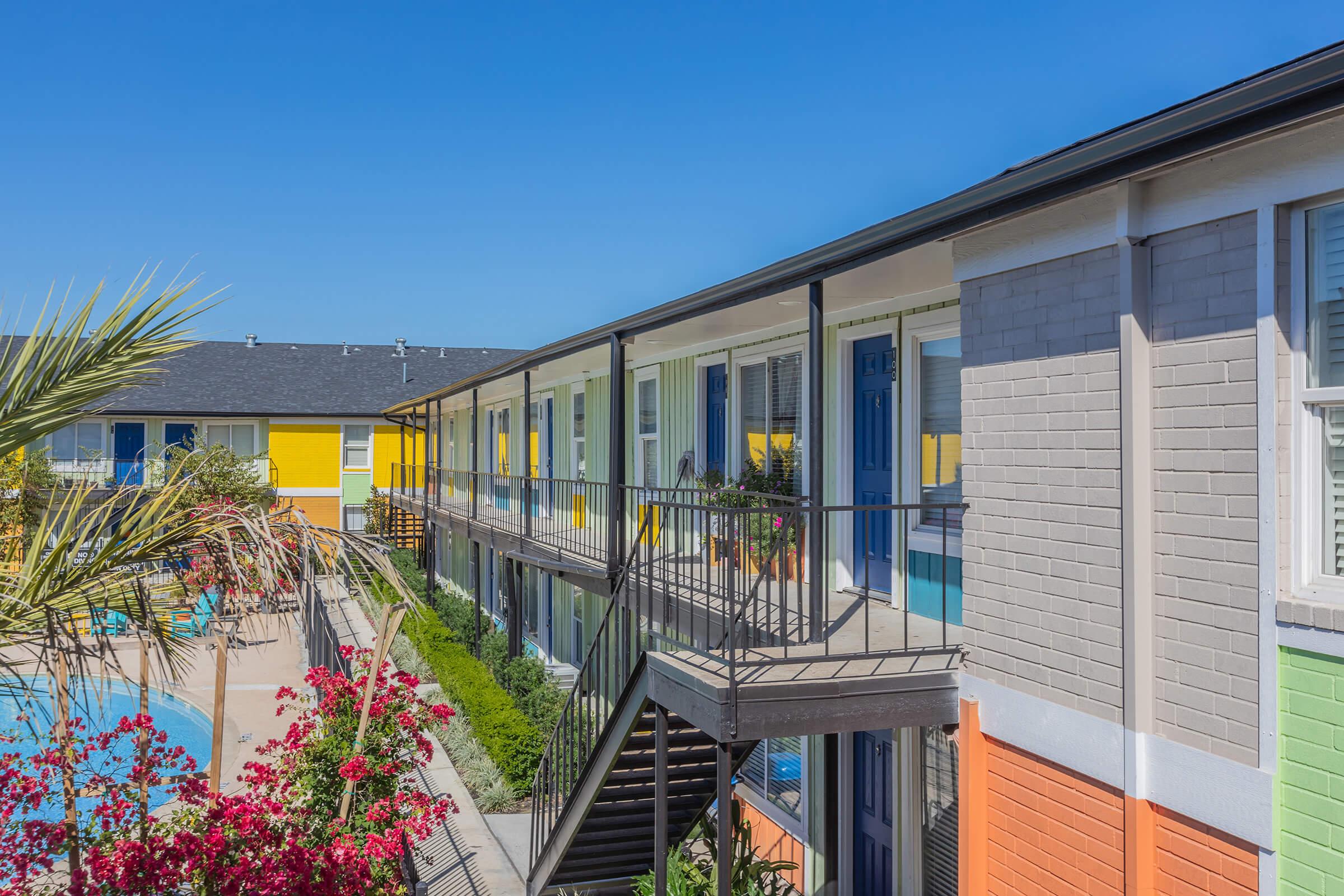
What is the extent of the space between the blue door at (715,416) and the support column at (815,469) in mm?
4721

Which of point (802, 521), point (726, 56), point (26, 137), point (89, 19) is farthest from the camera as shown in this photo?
point (726, 56)

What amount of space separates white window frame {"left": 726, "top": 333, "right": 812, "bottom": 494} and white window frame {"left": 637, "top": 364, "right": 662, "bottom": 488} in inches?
96.2

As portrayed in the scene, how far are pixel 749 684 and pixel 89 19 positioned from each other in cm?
1295

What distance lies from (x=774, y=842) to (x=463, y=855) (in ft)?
11.5

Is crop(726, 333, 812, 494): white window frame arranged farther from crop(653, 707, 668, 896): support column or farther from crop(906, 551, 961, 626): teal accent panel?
crop(653, 707, 668, 896): support column

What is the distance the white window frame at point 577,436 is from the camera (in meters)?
17.5

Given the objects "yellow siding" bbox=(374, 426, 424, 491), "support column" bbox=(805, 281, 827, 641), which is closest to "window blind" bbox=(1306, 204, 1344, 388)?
"support column" bbox=(805, 281, 827, 641)

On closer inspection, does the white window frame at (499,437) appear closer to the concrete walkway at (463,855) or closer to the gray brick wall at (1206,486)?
the concrete walkway at (463,855)

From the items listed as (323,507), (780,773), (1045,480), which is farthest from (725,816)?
(323,507)

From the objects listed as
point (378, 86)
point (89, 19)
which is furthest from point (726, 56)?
point (89, 19)

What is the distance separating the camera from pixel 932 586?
7.71 m

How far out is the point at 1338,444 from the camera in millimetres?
3709

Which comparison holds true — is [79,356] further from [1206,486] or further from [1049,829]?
[1049,829]

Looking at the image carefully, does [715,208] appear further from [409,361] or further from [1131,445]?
[1131,445]
